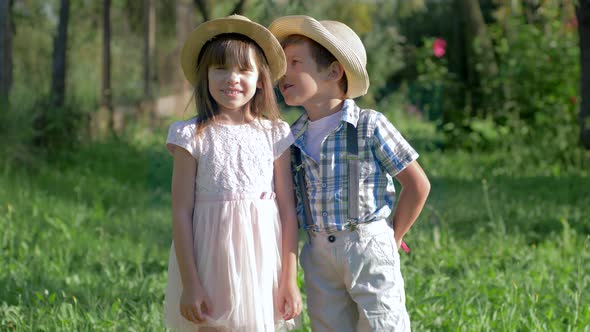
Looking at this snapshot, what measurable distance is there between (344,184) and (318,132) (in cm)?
20

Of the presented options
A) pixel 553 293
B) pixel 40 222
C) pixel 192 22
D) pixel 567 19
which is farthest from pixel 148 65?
pixel 553 293

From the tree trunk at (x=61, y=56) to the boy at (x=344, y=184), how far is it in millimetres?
6688

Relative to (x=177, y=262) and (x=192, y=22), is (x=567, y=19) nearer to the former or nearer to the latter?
(x=192, y=22)

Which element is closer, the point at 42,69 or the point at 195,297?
the point at 195,297

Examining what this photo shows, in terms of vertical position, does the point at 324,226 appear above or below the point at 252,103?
below

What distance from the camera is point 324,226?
8.25 feet

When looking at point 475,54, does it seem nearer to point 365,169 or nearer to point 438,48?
point 438,48

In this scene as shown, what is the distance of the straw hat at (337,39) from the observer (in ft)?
8.18

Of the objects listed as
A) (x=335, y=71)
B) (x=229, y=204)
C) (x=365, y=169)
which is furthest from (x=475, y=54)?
(x=229, y=204)

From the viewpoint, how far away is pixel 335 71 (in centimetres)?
259

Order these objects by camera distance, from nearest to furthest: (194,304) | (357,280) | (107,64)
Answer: (194,304) → (357,280) → (107,64)

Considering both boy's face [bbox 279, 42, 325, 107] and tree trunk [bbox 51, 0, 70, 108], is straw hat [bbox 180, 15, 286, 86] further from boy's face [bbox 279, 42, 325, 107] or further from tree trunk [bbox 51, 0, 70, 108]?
tree trunk [bbox 51, 0, 70, 108]

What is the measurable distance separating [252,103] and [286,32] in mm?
256

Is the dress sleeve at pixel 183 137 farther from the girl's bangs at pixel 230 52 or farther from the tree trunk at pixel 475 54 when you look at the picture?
the tree trunk at pixel 475 54
